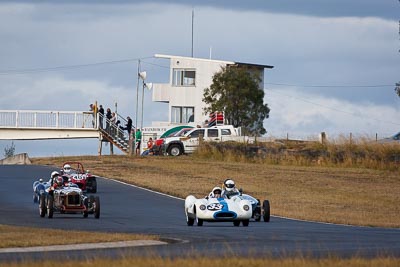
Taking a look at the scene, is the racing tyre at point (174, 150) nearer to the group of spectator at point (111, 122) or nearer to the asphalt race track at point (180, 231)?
the group of spectator at point (111, 122)

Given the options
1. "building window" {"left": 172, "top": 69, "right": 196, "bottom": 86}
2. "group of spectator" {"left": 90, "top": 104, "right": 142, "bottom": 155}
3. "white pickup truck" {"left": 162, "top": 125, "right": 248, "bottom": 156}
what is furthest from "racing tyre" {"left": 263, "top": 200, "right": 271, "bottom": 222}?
"building window" {"left": 172, "top": 69, "right": 196, "bottom": 86}

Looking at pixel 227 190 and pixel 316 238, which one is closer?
pixel 316 238

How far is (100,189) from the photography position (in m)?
42.7

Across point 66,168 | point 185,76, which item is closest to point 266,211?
point 66,168

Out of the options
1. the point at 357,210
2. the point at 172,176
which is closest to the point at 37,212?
the point at 357,210

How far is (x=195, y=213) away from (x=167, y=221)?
192 cm

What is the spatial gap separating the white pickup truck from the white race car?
33.3m

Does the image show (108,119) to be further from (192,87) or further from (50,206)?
(50,206)

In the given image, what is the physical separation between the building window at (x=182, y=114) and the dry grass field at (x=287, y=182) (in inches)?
1106

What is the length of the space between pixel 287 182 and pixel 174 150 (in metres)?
15.3

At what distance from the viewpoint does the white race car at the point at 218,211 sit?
28719 millimetres

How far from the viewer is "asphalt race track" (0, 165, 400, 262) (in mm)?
19828

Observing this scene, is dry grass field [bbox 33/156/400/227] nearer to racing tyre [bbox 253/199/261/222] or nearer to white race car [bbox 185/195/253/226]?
racing tyre [bbox 253/199/261/222]

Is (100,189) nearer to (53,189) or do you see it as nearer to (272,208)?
(272,208)
